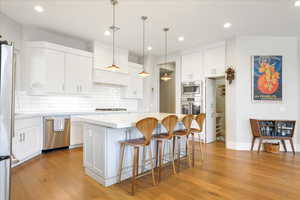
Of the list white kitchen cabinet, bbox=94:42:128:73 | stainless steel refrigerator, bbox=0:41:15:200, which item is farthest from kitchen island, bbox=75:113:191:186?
white kitchen cabinet, bbox=94:42:128:73

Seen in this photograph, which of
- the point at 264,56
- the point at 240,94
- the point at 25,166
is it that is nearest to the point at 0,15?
the point at 25,166

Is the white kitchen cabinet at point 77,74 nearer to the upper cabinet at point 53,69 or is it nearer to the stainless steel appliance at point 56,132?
the upper cabinet at point 53,69

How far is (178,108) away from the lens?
5.96 meters

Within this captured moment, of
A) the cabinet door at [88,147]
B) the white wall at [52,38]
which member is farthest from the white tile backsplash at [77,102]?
the cabinet door at [88,147]

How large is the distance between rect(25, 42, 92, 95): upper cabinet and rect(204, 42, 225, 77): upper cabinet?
3.69 metres

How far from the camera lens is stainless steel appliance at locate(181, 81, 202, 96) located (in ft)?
17.8

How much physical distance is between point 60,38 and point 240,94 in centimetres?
515

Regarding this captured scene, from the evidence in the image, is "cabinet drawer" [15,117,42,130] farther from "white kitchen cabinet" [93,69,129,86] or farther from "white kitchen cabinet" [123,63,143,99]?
"white kitchen cabinet" [123,63,143,99]

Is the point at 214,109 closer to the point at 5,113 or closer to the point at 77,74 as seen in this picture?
the point at 77,74

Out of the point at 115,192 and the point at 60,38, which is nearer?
the point at 115,192

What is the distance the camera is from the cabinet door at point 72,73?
4.35 metres

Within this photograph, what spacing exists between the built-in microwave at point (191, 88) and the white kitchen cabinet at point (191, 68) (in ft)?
0.56

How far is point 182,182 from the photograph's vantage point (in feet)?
8.48

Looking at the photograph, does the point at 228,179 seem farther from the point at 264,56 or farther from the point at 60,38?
the point at 60,38
